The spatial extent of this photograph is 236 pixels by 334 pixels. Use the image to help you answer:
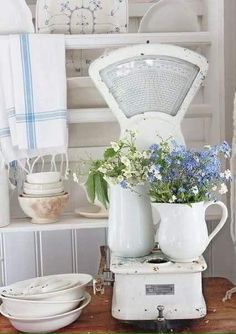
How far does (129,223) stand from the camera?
55.6 inches

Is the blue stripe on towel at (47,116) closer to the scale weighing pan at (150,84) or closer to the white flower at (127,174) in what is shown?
the scale weighing pan at (150,84)

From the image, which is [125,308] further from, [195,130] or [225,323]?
[195,130]

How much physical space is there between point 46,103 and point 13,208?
15.8 inches

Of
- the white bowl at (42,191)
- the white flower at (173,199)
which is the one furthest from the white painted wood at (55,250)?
the white flower at (173,199)

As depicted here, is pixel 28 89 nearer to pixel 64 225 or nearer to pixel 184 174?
pixel 64 225

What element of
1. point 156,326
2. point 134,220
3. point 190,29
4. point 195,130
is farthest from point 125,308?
point 190,29

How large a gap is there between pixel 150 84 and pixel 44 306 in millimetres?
649

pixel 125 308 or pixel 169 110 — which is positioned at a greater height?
pixel 169 110

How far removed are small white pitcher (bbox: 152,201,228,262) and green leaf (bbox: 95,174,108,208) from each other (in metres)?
0.18

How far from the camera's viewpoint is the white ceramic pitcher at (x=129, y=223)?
1408 mm

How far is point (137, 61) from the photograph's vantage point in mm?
1510

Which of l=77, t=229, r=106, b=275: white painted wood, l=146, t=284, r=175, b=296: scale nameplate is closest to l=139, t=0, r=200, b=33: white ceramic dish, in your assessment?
l=77, t=229, r=106, b=275: white painted wood

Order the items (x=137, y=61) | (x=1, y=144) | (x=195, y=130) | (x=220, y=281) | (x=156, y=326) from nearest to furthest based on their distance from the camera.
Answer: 1. (x=156, y=326)
2. (x=137, y=61)
3. (x=1, y=144)
4. (x=220, y=281)
5. (x=195, y=130)

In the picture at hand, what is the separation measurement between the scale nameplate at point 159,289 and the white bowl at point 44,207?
394 mm
